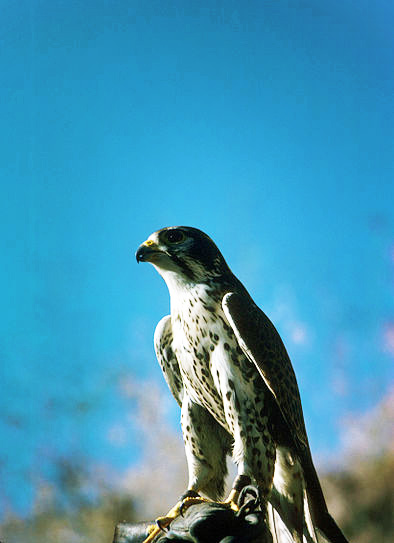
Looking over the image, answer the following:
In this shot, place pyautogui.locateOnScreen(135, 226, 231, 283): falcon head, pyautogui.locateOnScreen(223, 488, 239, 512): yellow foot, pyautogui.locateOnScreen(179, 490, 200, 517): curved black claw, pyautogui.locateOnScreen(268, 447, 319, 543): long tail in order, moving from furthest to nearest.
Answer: pyautogui.locateOnScreen(135, 226, 231, 283): falcon head
pyautogui.locateOnScreen(268, 447, 319, 543): long tail
pyautogui.locateOnScreen(179, 490, 200, 517): curved black claw
pyautogui.locateOnScreen(223, 488, 239, 512): yellow foot

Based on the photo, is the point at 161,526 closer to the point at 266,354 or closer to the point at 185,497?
the point at 185,497

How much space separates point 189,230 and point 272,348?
20.5 inches

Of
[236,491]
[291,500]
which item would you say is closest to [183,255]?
[236,491]

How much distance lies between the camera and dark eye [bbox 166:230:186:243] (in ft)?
6.32

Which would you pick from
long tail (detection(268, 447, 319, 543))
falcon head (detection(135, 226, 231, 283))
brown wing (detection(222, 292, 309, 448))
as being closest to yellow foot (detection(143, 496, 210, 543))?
long tail (detection(268, 447, 319, 543))

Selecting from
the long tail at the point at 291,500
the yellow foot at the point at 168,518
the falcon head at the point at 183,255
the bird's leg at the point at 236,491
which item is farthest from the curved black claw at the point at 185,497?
the falcon head at the point at 183,255

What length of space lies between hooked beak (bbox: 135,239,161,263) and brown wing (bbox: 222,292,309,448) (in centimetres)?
32

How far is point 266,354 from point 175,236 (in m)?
0.54

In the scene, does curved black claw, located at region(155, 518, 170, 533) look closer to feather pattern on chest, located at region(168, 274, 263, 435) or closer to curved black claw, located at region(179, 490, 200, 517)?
curved black claw, located at region(179, 490, 200, 517)

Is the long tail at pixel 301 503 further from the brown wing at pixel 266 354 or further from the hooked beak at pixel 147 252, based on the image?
the hooked beak at pixel 147 252

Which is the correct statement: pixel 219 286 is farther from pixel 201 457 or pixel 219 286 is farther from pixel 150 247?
pixel 201 457

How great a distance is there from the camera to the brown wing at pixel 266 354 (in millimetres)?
1723

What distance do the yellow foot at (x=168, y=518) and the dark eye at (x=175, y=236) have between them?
0.87m

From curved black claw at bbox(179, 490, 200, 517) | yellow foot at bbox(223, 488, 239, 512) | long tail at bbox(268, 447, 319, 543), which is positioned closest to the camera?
yellow foot at bbox(223, 488, 239, 512)
